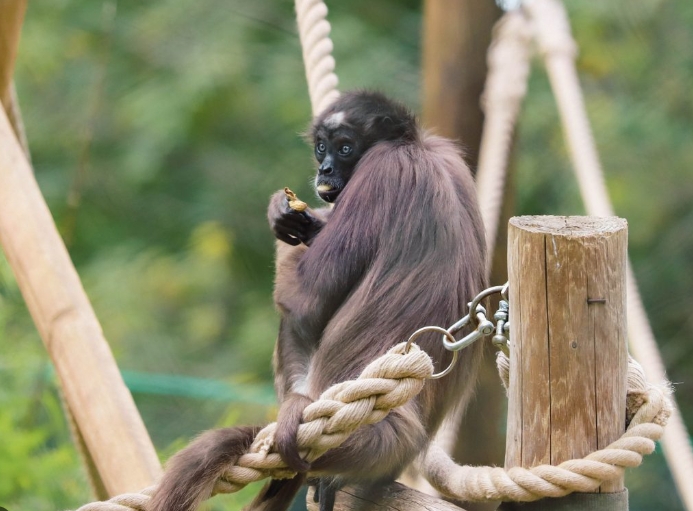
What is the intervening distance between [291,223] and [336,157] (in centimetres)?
44

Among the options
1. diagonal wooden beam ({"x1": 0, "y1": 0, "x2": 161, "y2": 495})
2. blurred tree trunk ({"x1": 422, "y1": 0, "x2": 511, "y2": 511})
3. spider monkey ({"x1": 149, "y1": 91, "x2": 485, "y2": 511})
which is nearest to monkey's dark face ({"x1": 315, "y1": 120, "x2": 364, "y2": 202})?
spider monkey ({"x1": 149, "y1": 91, "x2": 485, "y2": 511})

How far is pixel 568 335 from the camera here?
98.5 inches

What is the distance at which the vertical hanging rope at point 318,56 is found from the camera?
4598mm

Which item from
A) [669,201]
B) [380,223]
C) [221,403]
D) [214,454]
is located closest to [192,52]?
[221,403]

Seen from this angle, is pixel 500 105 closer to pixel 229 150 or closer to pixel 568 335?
pixel 568 335

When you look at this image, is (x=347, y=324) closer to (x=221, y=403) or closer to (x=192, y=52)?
(x=221, y=403)

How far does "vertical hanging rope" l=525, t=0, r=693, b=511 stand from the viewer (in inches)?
169

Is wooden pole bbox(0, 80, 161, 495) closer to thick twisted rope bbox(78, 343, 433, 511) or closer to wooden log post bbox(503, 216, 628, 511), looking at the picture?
thick twisted rope bbox(78, 343, 433, 511)

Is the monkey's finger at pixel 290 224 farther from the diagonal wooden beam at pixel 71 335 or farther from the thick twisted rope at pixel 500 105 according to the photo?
the thick twisted rope at pixel 500 105

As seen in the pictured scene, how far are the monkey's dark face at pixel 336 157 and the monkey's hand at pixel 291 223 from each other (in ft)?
0.53

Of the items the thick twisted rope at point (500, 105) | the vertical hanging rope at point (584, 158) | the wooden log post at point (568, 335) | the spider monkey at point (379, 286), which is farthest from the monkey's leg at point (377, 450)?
the thick twisted rope at point (500, 105)

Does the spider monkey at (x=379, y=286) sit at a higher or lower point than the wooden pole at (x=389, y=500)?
higher

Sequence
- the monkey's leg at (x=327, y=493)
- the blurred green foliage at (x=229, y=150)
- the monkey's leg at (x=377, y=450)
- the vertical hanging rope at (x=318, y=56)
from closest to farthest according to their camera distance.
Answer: the monkey's leg at (x=377, y=450) → the monkey's leg at (x=327, y=493) → the vertical hanging rope at (x=318, y=56) → the blurred green foliage at (x=229, y=150)

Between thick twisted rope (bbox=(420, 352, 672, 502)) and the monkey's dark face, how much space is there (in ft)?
5.55
